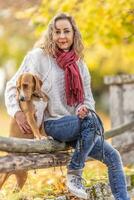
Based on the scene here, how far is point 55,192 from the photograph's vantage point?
7.41 metres

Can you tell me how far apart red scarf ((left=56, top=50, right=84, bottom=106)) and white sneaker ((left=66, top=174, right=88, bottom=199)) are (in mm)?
680

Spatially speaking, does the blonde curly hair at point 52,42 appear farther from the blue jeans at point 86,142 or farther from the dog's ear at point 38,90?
the blue jeans at point 86,142

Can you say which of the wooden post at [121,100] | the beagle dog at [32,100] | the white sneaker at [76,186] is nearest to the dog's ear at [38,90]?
the beagle dog at [32,100]

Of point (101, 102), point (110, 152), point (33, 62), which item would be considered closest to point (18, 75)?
point (33, 62)

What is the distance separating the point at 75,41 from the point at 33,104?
73 centimetres

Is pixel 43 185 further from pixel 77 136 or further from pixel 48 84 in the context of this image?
pixel 48 84

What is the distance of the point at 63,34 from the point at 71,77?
16.3 inches

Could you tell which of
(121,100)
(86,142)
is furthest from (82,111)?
(121,100)

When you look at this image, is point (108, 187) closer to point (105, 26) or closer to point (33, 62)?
point (33, 62)

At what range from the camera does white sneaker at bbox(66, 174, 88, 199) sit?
22.7 feet

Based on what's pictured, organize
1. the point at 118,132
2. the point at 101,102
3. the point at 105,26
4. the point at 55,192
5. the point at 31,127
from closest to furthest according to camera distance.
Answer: the point at 31,127
the point at 55,192
the point at 118,132
the point at 105,26
the point at 101,102

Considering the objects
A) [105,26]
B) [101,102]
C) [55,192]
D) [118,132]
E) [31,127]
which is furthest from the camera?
[101,102]

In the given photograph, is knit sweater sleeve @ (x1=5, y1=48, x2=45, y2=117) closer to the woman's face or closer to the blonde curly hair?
the blonde curly hair

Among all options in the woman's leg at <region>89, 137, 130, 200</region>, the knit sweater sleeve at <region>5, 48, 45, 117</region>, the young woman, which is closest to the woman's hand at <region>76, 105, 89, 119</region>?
the young woman
